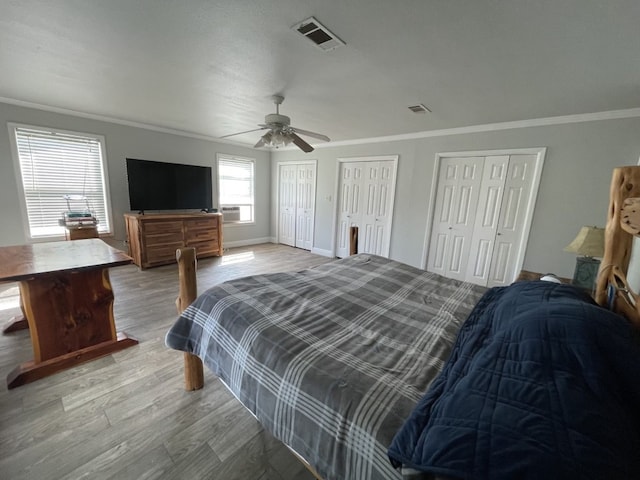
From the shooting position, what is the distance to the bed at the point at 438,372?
0.60m

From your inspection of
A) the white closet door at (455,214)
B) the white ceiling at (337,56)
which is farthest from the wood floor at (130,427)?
the white closet door at (455,214)

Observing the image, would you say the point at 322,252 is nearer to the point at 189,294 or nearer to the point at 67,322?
the point at 189,294

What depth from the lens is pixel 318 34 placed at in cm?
164

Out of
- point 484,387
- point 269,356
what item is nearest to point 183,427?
point 269,356

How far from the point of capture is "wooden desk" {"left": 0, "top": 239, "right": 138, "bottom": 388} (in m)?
1.79

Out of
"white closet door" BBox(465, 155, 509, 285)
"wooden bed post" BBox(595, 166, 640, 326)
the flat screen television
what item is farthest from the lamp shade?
the flat screen television

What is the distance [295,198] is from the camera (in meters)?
6.07

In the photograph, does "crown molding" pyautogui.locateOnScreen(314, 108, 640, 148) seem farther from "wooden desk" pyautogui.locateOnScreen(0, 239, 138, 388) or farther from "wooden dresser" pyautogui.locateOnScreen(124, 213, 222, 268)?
"wooden desk" pyautogui.locateOnScreen(0, 239, 138, 388)

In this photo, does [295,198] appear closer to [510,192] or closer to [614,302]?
[510,192]

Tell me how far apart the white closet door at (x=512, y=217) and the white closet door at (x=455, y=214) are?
1.15 feet

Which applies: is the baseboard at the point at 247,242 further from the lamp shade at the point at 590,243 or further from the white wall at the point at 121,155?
the lamp shade at the point at 590,243

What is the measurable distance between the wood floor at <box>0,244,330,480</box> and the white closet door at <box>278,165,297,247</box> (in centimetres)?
421

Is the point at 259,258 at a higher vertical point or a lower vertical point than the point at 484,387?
lower

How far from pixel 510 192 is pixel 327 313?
339 centimetres
